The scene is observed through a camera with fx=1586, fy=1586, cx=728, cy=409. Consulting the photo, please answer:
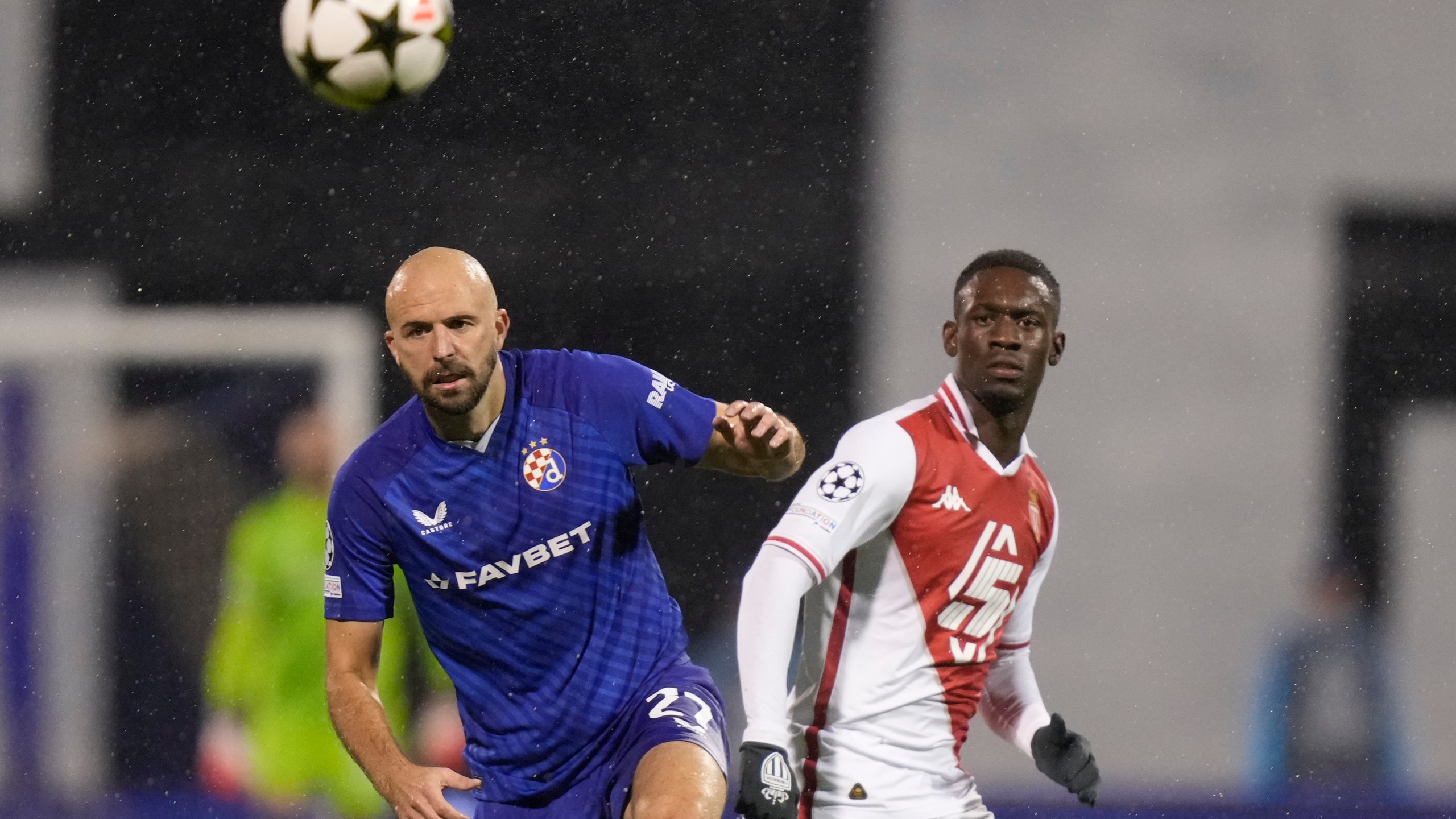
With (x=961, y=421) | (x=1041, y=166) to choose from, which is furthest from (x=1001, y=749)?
(x=961, y=421)

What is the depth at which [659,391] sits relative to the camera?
2.97 metres

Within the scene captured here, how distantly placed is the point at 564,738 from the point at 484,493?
1.57 ft

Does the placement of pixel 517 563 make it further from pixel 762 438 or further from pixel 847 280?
pixel 847 280

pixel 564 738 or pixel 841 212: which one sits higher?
pixel 841 212

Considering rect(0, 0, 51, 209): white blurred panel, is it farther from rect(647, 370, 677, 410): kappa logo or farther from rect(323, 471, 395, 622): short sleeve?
rect(647, 370, 677, 410): kappa logo

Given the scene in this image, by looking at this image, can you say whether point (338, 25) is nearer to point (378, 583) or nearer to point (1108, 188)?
point (378, 583)

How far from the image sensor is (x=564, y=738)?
9.62ft

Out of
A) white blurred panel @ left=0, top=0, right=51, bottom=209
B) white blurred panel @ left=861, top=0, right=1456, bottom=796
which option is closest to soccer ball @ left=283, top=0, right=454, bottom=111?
white blurred panel @ left=861, top=0, right=1456, bottom=796

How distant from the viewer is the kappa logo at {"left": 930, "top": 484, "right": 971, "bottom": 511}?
2.88 m

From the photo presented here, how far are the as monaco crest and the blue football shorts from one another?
421 millimetres

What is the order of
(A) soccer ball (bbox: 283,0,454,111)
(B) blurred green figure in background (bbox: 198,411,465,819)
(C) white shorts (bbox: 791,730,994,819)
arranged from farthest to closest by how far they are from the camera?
(B) blurred green figure in background (bbox: 198,411,465,819) → (A) soccer ball (bbox: 283,0,454,111) → (C) white shorts (bbox: 791,730,994,819)

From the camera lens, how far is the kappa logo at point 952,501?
113 inches

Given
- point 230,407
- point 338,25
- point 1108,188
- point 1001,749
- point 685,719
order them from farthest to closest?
point 1108,188 < point 1001,749 < point 230,407 < point 338,25 < point 685,719

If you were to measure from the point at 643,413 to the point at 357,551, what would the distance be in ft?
1.91
